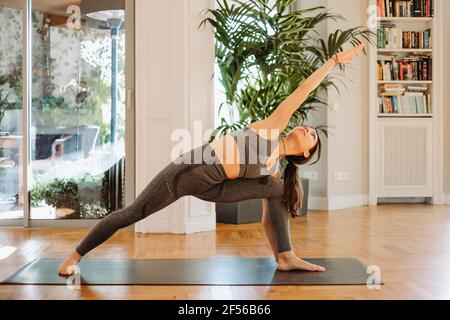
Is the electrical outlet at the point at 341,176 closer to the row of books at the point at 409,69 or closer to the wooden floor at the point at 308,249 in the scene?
the wooden floor at the point at 308,249

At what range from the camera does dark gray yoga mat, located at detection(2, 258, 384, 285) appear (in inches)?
111

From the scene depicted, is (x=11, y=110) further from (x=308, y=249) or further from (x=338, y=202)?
(x=338, y=202)

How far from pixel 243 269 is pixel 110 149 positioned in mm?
2212

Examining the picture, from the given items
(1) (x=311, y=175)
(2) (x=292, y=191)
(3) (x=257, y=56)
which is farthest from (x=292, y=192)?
(1) (x=311, y=175)

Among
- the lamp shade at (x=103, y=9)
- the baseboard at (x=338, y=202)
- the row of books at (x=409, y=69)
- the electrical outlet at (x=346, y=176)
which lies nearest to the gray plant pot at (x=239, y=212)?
the baseboard at (x=338, y=202)

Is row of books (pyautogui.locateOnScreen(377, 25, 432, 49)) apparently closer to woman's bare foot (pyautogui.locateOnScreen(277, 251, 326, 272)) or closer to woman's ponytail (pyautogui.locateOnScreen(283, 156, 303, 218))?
woman's ponytail (pyautogui.locateOnScreen(283, 156, 303, 218))

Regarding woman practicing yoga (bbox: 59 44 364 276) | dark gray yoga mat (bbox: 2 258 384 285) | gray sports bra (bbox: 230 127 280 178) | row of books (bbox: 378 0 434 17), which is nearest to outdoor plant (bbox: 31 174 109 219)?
dark gray yoga mat (bbox: 2 258 384 285)

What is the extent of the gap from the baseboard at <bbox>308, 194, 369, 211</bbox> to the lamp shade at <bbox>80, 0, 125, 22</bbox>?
2760 millimetres

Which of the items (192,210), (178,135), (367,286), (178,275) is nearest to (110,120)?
(178,135)

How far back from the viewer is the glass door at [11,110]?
499cm

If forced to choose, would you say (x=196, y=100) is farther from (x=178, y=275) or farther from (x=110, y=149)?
(x=178, y=275)

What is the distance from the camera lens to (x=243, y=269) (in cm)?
313

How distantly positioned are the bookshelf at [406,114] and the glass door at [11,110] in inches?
144

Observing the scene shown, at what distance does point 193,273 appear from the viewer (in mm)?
3029
